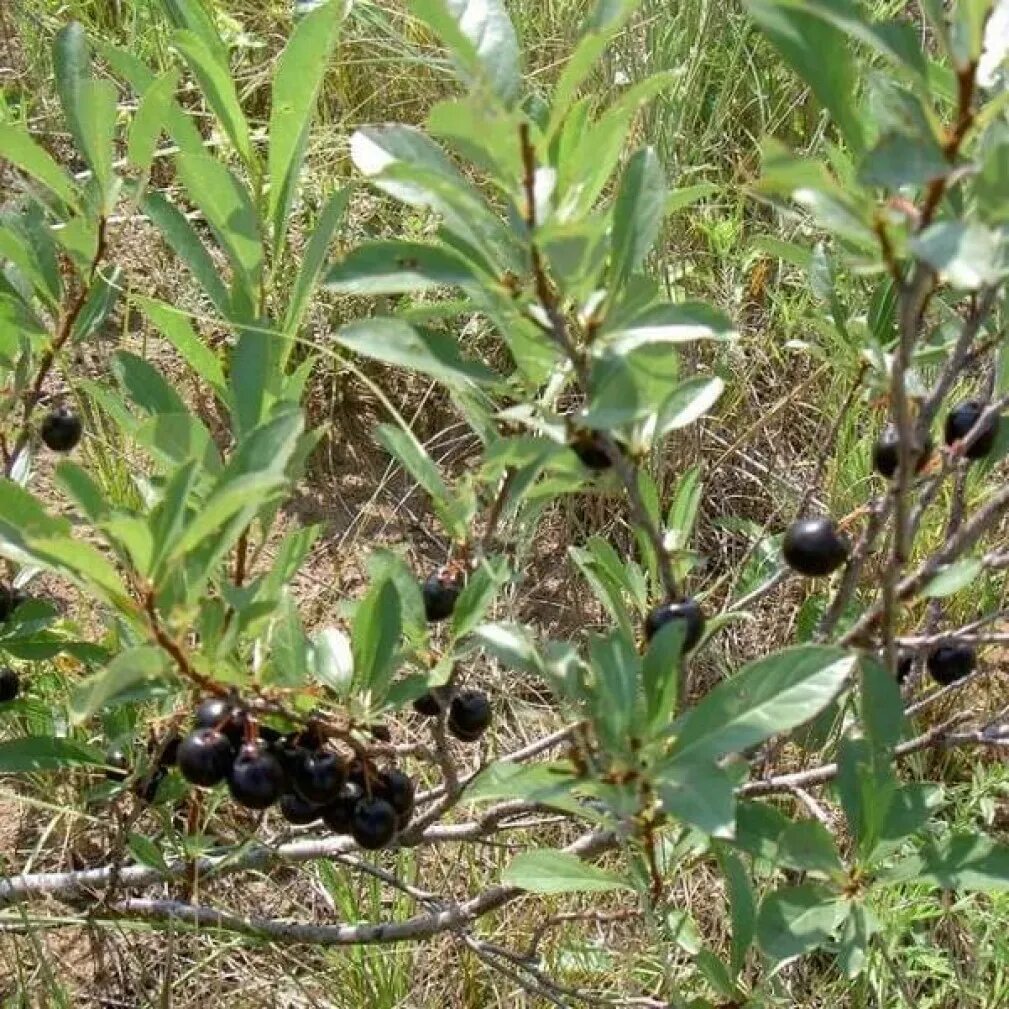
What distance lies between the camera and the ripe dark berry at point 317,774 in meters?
1.14

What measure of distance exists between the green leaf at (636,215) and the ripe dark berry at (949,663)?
0.62 meters

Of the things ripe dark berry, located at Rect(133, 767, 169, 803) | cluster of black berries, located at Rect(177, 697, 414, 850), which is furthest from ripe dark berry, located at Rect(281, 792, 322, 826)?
ripe dark berry, located at Rect(133, 767, 169, 803)

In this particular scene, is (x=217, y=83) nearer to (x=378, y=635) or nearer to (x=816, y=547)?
(x=378, y=635)

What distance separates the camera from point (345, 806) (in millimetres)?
1195

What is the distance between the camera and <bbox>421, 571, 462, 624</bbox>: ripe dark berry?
130cm

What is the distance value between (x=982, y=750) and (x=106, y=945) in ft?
4.58

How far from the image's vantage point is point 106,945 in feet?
6.73

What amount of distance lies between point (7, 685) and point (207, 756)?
0.55m

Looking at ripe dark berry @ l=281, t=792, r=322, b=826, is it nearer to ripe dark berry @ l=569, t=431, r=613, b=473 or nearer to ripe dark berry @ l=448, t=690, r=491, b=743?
ripe dark berry @ l=448, t=690, r=491, b=743

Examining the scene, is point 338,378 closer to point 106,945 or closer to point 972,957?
point 106,945

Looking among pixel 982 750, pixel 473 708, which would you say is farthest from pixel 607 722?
pixel 982 750

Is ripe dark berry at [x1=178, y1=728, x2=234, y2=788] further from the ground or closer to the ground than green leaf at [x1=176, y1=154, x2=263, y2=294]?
closer to the ground

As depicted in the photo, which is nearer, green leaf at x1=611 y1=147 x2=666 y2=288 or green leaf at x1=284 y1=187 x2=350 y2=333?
green leaf at x1=611 y1=147 x2=666 y2=288

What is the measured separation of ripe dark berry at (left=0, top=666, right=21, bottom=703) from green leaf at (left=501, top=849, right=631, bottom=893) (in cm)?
60
